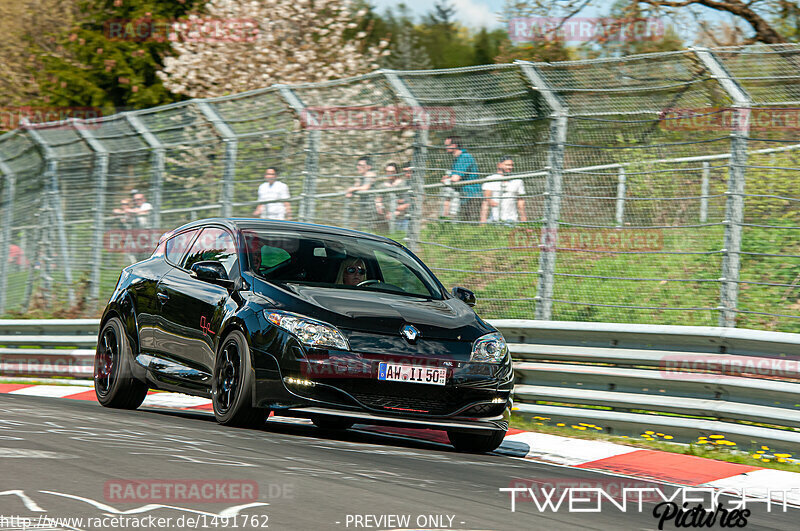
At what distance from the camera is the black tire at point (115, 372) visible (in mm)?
9828

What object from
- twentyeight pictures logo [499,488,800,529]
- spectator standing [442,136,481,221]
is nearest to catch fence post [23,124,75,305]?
spectator standing [442,136,481,221]

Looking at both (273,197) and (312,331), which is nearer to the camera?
(312,331)

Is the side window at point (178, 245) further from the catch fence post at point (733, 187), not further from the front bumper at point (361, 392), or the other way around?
the catch fence post at point (733, 187)

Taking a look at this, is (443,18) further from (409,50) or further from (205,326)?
(205,326)

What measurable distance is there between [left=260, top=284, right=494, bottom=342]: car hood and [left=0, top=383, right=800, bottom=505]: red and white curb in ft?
3.36

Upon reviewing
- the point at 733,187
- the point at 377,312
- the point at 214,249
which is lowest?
the point at 377,312

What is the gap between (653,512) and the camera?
5.96 m

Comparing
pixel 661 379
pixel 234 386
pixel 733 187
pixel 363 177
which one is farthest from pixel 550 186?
pixel 234 386

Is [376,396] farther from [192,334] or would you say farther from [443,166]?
[443,166]

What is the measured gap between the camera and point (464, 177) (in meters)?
11.5

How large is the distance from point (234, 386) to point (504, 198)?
3851mm

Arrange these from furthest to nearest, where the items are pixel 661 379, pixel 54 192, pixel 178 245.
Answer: pixel 54 192, pixel 178 245, pixel 661 379

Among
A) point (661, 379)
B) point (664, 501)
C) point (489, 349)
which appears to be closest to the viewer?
point (664, 501)

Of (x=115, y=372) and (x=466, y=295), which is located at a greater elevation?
(x=466, y=295)
